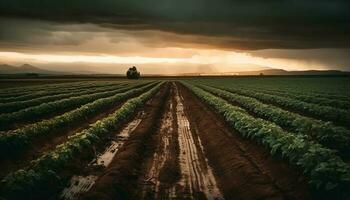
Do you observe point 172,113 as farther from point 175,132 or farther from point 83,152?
point 83,152

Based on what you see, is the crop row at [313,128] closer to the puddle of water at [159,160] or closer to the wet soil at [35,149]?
the puddle of water at [159,160]

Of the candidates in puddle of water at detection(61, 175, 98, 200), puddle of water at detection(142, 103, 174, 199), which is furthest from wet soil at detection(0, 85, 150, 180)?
puddle of water at detection(142, 103, 174, 199)

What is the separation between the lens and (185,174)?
10641 millimetres

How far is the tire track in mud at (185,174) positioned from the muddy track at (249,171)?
0.31m

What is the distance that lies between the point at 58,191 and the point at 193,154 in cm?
557

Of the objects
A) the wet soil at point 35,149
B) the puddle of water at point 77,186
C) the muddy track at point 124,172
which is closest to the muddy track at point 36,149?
the wet soil at point 35,149

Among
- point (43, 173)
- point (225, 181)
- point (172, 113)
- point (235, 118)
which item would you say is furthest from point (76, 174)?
point (172, 113)

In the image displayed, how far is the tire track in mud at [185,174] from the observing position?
8.99 metres

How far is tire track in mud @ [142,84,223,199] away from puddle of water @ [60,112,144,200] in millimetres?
1539

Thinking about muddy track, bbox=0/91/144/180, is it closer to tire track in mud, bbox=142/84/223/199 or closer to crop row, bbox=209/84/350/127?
tire track in mud, bbox=142/84/223/199

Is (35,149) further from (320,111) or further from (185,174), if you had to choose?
(320,111)

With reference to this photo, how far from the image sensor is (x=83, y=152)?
1248cm

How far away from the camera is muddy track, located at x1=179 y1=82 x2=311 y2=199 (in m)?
8.63

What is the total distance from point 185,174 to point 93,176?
270 centimetres
